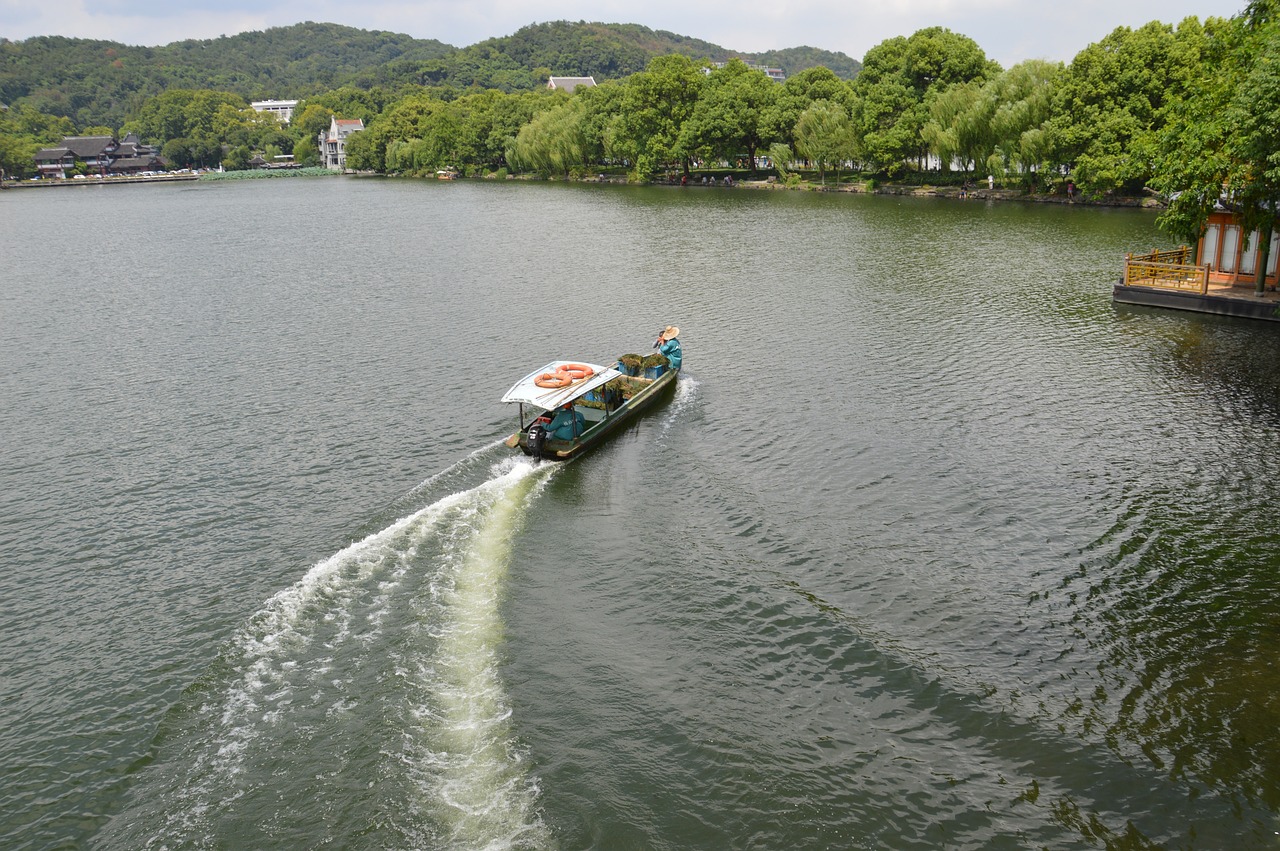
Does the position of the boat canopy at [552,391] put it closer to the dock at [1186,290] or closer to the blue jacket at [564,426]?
the blue jacket at [564,426]

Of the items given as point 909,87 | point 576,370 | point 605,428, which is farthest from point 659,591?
point 909,87

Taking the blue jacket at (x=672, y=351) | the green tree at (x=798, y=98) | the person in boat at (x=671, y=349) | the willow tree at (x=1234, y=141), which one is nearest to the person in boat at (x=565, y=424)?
the person in boat at (x=671, y=349)

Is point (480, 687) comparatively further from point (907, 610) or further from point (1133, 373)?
point (1133, 373)

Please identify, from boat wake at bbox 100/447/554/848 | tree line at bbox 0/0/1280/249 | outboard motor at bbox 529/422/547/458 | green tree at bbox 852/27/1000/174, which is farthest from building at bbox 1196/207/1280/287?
green tree at bbox 852/27/1000/174

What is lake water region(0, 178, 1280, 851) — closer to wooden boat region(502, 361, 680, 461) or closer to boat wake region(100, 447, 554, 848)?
boat wake region(100, 447, 554, 848)

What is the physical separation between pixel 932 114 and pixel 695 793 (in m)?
112

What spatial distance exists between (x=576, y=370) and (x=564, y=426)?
156 inches

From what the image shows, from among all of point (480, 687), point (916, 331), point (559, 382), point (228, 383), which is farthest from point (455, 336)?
point (480, 687)

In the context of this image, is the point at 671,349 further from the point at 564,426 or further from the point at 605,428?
the point at 564,426

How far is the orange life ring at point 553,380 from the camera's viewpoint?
34594mm

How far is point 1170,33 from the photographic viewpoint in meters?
89.1

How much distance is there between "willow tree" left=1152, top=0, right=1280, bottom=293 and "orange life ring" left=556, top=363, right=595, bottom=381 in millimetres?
34278

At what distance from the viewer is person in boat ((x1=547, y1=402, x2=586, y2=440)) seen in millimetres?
33094

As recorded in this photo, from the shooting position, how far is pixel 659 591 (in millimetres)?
24203
